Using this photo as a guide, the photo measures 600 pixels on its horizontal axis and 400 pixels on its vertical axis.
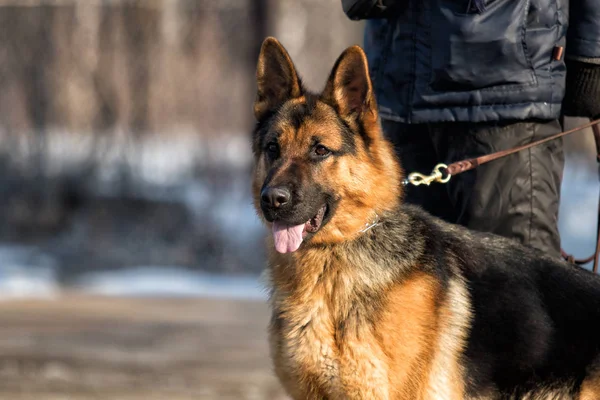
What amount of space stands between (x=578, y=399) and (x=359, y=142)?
1323 mm

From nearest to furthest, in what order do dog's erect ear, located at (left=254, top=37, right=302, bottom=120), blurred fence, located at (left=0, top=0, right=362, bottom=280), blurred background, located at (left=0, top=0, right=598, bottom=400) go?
dog's erect ear, located at (left=254, top=37, right=302, bottom=120) < blurred background, located at (left=0, top=0, right=598, bottom=400) < blurred fence, located at (left=0, top=0, right=362, bottom=280)

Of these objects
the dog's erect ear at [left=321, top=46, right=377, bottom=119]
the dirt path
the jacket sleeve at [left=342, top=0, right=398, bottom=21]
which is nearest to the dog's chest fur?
the dog's erect ear at [left=321, top=46, right=377, bottom=119]

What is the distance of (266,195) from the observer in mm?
3393

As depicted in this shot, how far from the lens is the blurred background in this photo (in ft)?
30.9

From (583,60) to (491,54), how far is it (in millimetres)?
415

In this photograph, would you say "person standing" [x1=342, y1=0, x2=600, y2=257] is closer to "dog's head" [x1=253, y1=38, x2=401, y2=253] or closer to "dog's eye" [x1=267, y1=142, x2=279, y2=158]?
"dog's head" [x1=253, y1=38, x2=401, y2=253]

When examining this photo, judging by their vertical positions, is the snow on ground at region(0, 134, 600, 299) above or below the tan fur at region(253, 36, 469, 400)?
below

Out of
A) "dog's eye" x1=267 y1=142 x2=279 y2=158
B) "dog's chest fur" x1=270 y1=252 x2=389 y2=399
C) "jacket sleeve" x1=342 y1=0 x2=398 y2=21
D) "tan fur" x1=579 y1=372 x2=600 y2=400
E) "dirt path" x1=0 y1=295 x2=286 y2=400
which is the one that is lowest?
"dirt path" x1=0 y1=295 x2=286 y2=400

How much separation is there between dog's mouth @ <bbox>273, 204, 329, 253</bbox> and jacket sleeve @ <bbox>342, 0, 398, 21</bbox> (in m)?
0.93

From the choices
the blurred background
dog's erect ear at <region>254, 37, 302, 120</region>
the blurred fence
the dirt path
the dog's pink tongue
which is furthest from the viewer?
the blurred fence

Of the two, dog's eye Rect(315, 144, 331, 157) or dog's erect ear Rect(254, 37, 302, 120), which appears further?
dog's erect ear Rect(254, 37, 302, 120)

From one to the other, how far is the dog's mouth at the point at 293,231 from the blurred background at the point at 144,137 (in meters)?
5.09

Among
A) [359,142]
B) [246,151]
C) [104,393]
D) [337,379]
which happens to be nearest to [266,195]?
[359,142]

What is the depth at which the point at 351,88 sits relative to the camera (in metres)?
3.66
